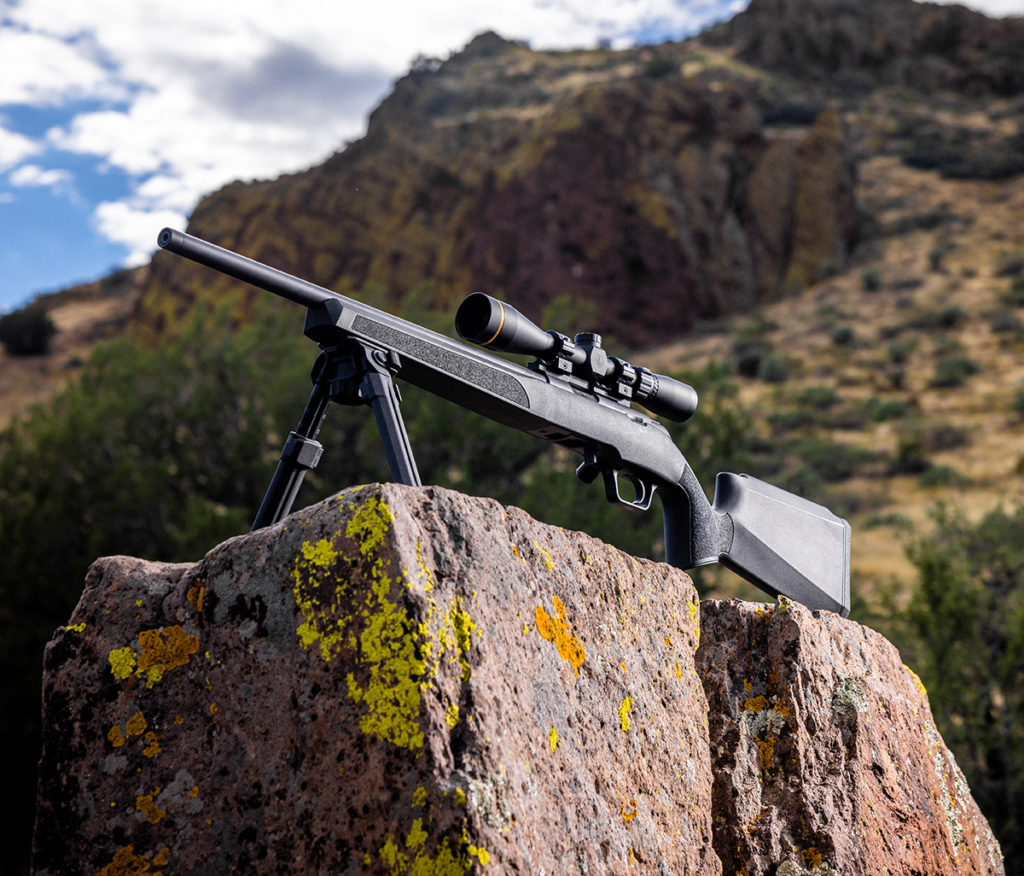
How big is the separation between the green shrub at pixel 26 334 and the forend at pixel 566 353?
33.9 m

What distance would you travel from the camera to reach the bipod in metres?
2.34

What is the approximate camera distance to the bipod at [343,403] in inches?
92.2

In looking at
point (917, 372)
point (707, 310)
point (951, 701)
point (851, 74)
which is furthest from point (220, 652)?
point (851, 74)

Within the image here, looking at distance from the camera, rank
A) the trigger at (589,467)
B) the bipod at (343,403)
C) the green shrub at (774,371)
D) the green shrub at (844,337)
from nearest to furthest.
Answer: the bipod at (343,403), the trigger at (589,467), the green shrub at (774,371), the green shrub at (844,337)

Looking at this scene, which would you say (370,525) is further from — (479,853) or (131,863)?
(131,863)

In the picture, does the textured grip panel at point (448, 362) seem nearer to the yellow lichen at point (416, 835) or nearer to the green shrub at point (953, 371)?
the yellow lichen at point (416, 835)

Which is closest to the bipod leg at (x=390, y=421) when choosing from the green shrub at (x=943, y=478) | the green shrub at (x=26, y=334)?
the green shrub at (x=943, y=478)

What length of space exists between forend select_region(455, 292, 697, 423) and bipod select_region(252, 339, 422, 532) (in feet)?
1.49

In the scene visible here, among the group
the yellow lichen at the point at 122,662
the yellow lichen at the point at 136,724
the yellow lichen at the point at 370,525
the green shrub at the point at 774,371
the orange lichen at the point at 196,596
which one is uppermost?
the green shrub at the point at 774,371

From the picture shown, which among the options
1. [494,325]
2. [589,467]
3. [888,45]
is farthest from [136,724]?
[888,45]

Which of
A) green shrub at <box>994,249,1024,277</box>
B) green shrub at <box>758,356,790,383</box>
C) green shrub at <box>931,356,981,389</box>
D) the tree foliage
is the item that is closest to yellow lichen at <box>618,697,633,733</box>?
the tree foliage

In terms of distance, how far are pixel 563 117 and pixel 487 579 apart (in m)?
28.9

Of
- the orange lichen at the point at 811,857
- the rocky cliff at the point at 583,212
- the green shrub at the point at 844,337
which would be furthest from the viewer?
the rocky cliff at the point at 583,212

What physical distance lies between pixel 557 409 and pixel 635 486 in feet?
2.16
